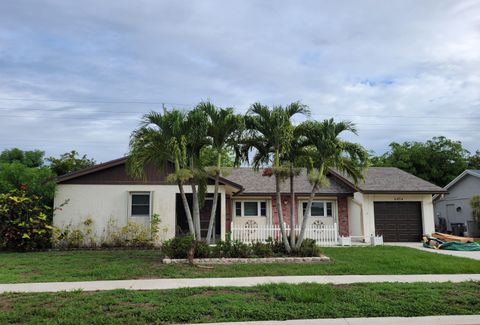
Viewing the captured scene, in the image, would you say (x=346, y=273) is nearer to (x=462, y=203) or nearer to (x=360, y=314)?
(x=360, y=314)

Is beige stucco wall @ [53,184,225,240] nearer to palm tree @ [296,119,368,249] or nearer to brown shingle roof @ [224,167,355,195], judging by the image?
brown shingle roof @ [224,167,355,195]

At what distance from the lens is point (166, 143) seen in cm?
1279

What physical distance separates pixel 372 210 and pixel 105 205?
44.6 ft

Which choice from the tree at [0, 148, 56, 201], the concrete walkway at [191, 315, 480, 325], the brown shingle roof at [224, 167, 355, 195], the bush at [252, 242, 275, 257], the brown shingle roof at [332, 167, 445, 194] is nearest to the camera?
the concrete walkway at [191, 315, 480, 325]

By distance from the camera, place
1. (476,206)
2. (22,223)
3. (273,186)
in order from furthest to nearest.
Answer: (476,206)
(273,186)
(22,223)

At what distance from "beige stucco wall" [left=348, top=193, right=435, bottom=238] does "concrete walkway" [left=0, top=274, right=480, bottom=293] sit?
10594 millimetres

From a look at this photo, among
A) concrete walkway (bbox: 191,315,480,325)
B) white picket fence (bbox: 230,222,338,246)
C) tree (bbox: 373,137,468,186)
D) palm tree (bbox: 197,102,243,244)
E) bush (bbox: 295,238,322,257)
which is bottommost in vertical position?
concrete walkway (bbox: 191,315,480,325)

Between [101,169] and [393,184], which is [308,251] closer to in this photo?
[101,169]

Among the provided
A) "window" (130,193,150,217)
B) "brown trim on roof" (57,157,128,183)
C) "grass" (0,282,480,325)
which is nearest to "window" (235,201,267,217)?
"window" (130,193,150,217)

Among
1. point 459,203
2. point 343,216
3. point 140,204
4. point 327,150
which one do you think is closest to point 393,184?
point 343,216

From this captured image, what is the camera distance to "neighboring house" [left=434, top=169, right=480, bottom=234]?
27422 mm

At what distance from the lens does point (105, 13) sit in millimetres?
12219

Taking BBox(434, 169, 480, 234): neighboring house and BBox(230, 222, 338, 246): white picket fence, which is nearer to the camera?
BBox(230, 222, 338, 246): white picket fence

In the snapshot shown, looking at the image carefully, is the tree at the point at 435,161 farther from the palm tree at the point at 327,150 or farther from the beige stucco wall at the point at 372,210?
the palm tree at the point at 327,150
